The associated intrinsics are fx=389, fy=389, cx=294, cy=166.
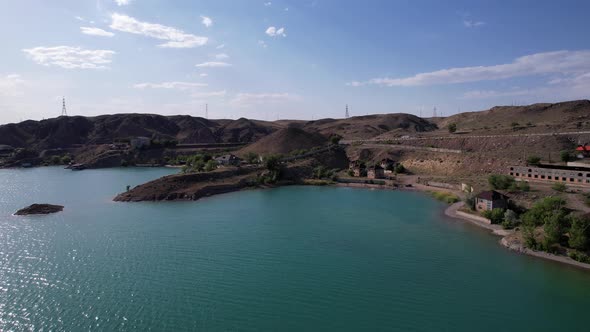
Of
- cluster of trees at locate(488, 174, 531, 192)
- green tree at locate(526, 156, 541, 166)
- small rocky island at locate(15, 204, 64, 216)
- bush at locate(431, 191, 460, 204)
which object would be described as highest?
green tree at locate(526, 156, 541, 166)

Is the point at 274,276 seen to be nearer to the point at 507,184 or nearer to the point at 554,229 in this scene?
the point at 554,229

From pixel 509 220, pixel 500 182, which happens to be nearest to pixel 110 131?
pixel 500 182

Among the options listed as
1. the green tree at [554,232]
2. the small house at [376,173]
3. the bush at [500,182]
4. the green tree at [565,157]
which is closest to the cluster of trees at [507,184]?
the bush at [500,182]

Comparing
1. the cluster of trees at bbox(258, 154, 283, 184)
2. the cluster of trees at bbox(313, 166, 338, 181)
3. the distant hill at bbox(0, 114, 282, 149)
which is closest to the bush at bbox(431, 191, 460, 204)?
the cluster of trees at bbox(313, 166, 338, 181)

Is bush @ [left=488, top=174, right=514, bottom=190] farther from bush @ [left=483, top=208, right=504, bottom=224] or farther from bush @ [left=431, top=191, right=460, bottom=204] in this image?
bush @ [left=483, top=208, right=504, bottom=224]

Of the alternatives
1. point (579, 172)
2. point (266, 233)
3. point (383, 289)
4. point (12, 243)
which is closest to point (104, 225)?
point (12, 243)

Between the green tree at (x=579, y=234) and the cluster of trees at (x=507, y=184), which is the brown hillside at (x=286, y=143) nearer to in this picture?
the cluster of trees at (x=507, y=184)
